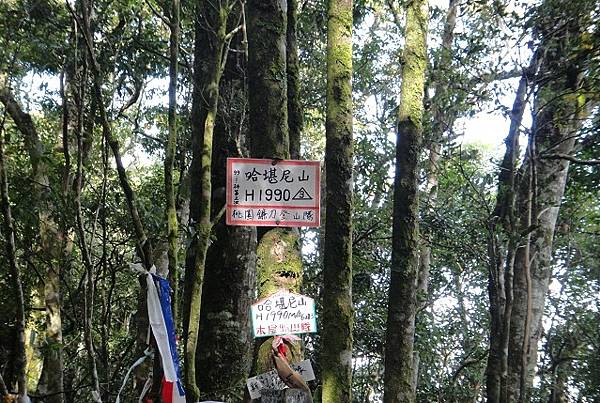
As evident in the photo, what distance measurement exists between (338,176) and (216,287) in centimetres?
153

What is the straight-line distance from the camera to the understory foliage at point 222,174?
4.17 m

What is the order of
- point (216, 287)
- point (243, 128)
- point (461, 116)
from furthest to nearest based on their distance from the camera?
point (461, 116) → point (243, 128) → point (216, 287)

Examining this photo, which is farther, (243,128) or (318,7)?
(318,7)

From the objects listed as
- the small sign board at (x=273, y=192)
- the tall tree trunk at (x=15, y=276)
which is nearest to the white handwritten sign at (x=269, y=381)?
the small sign board at (x=273, y=192)

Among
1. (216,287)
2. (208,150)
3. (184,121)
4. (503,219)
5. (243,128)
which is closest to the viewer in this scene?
(208,150)

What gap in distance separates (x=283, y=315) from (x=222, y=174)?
72.3 inches

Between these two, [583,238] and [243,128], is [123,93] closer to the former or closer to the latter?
[243,128]

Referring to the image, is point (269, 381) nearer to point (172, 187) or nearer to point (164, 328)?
point (164, 328)

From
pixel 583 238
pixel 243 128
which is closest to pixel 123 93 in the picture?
pixel 243 128

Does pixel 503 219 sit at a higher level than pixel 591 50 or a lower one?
lower

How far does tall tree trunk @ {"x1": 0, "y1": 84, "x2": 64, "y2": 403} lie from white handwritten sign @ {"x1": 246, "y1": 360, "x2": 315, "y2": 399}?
2.34 metres

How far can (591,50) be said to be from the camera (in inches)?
190

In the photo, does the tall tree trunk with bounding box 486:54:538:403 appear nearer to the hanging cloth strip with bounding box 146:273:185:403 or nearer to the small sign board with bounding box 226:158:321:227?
the small sign board with bounding box 226:158:321:227

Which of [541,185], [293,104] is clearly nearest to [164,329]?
[293,104]
